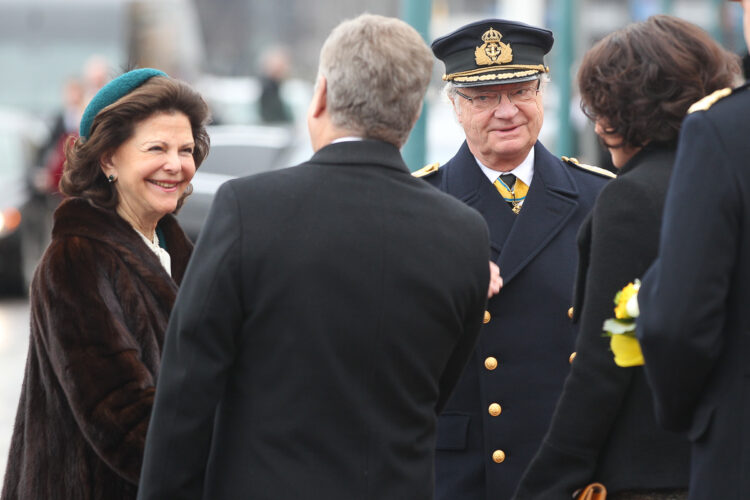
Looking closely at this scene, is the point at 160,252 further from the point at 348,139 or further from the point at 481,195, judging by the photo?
the point at 348,139

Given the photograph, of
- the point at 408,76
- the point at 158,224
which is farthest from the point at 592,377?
the point at 158,224

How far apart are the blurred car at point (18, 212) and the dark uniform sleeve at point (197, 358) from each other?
412 inches

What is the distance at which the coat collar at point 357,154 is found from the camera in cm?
285

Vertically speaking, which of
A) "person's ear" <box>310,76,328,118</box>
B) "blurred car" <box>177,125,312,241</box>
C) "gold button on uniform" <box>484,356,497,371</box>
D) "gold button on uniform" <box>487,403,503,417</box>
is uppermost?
"person's ear" <box>310,76,328,118</box>

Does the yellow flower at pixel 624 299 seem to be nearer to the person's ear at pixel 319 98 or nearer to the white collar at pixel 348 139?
the white collar at pixel 348 139

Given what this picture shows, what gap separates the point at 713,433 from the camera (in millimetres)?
2619

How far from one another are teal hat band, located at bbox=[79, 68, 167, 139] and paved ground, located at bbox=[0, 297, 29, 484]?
3.68 meters

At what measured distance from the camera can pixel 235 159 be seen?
42.3 feet

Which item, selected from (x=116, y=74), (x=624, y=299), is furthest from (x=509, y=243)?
(x=116, y=74)

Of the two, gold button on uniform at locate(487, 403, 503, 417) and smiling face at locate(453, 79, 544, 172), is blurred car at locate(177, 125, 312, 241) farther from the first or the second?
gold button on uniform at locate(487, 403, 503, 417)

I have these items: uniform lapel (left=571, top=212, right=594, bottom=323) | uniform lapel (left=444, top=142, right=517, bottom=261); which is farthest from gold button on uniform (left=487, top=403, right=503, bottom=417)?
uniform lapel (left=571, top=212, right=594, bottom=323)

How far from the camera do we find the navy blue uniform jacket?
367 centimetres

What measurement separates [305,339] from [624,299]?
728mm

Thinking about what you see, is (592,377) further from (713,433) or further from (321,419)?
(321,419)
